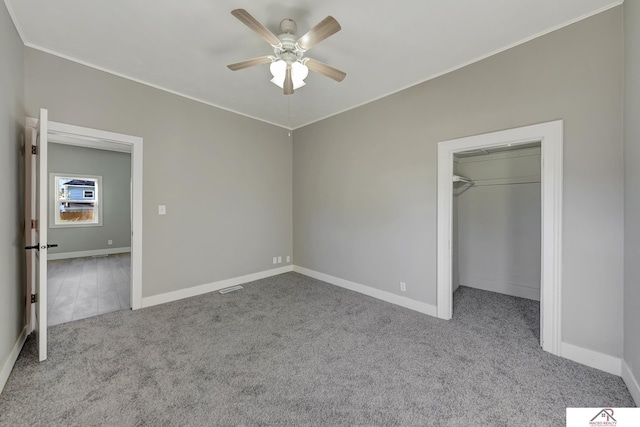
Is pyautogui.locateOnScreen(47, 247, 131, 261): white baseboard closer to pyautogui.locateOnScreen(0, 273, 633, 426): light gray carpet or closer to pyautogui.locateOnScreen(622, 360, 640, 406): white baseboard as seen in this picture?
pyautogui.locateOnScreen(0, 273, 633, 426): light gray carpet

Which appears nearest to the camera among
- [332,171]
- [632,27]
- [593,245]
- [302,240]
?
[632,27]

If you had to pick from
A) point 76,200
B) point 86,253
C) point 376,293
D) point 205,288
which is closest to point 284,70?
point 376,293

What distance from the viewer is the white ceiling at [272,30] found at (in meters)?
2.02

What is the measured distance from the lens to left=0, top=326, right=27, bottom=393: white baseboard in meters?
1.84

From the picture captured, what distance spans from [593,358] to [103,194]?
9631 mm

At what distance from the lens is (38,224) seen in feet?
7.38

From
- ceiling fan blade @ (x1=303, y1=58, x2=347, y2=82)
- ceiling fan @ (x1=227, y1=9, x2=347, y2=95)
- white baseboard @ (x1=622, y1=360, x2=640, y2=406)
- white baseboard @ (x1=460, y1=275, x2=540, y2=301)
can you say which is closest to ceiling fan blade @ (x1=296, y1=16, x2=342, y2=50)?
ceiling fan @ (x1=227, y1=9, x2=347, y2=95)

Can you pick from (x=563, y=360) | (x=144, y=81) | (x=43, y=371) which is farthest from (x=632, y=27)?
(x=43, y=371)

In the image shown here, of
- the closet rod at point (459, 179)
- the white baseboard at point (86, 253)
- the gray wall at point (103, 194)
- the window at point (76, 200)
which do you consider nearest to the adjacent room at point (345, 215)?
the closet rod at point (459, 179)

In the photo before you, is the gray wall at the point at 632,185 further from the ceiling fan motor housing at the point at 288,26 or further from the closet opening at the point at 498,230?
the ceiling fan motor housing at the point at 288,26

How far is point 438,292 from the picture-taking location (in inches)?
119

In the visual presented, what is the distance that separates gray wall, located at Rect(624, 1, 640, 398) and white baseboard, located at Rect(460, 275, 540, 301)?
1.84m

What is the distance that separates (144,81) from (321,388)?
395cm

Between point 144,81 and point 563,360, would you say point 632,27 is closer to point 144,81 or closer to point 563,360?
point 563,360
